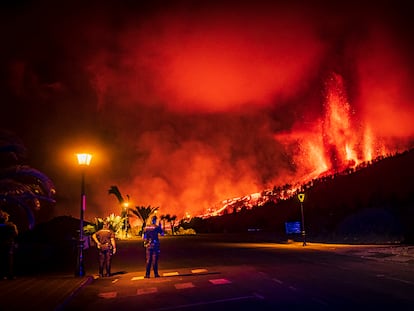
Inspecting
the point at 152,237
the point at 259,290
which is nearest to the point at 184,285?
the point at 152,237

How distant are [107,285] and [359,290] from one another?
7.49 meters

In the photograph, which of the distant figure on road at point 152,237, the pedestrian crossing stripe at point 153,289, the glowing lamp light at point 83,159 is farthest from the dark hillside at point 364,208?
the glowing lamp light at point 83,159

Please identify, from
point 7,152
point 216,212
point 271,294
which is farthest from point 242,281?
point 216,212

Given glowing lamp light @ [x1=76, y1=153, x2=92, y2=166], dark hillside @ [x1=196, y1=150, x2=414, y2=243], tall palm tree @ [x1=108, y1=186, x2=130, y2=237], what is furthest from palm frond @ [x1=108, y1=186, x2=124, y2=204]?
glowing lamp light @ [x1=76, y1=153, x2=92, y2=166]

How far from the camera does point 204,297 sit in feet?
32.6

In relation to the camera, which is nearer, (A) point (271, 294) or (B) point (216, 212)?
(A) point (271, 294)

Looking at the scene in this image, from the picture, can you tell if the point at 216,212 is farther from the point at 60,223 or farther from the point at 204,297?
the point at 204,297

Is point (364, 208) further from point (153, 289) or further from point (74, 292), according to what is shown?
point (74, 292)

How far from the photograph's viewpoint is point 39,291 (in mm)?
11078

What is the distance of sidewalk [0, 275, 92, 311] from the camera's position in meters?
9.03

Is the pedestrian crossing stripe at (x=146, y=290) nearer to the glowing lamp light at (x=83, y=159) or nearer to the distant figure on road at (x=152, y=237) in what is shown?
the distant figure on road at (x=152, y=237)

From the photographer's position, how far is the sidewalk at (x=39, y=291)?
9031 mm

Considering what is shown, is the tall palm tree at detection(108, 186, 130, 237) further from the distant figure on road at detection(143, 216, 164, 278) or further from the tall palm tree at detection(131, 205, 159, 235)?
the distant figure on road at detection(143, 216, 164, 278)

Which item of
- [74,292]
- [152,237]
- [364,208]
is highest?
[364,208]
